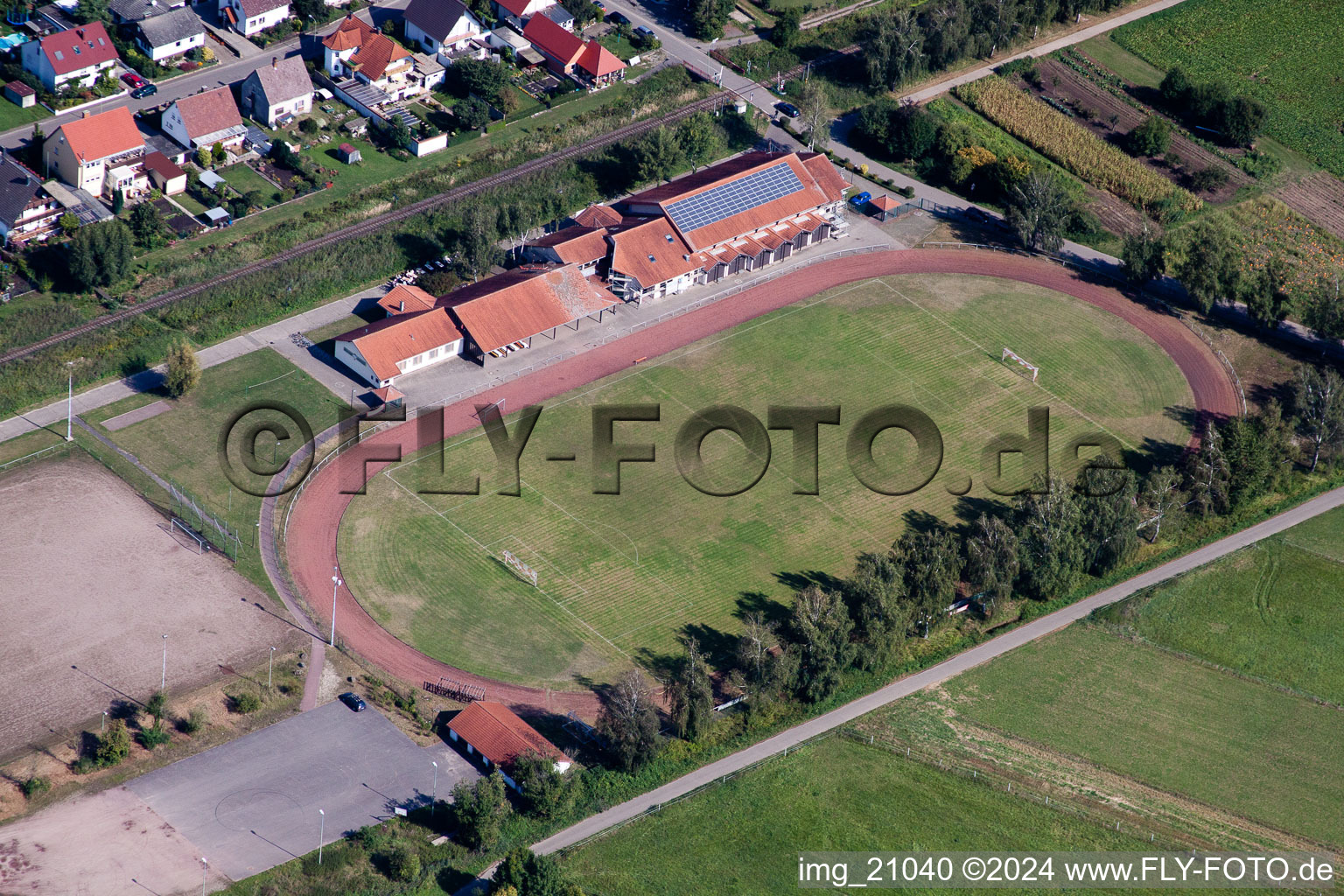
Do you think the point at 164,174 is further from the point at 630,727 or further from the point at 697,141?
the point at 630,727

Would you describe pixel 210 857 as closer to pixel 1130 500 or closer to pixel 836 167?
pixel 1130 500

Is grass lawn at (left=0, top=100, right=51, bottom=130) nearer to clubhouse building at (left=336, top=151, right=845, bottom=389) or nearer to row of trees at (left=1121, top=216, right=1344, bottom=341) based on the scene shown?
clubhouse building at (left=336, top=151, right=845, bottom=389)

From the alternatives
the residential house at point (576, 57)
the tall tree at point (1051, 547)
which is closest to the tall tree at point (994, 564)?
the tall tree at point (1051, 547)

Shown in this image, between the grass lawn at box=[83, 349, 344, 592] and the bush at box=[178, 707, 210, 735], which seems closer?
the bush at box=[178, 707, 210, 735]

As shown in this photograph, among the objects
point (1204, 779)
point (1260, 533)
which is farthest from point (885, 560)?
point (1260, 533)

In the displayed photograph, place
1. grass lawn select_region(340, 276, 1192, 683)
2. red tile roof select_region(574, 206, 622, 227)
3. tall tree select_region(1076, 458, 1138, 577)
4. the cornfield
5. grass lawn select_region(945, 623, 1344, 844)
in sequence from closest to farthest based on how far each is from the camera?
grass lawn select_region(945, 623, 1344, 844), grass lawn select_region(340, 276, 1192, 683), tall tree select_region(1076, 458, 1138, 577), red tile roof select_region(574, 206, 622, 227), the cornfield

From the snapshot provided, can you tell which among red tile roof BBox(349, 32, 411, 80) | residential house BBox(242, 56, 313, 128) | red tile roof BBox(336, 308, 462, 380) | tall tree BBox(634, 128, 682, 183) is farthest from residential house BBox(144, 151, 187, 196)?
tall tree BBox(634, 128, 682, 183)

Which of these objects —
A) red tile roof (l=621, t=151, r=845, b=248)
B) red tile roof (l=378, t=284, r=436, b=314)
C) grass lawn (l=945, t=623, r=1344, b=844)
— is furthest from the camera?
red tile roof (l=621, t=151, r=845, b=248)
